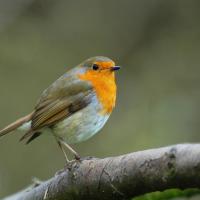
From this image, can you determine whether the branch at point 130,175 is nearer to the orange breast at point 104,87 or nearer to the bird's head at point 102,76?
the orange breast at point 104,87

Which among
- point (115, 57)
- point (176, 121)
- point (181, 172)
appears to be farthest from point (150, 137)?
point (181, 172)

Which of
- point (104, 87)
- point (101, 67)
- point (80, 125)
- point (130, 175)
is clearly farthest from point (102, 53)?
point (130, 175)

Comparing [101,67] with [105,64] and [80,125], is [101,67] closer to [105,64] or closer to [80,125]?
[105,64]

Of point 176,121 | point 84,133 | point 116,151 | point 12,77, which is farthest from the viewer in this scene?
point 12,77

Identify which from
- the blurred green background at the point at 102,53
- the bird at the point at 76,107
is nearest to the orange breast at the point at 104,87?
the bird at the point at 76,107

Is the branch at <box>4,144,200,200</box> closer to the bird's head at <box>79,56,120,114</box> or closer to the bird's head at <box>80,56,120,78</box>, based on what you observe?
the bird's head at <box>79,56,120,114</box>

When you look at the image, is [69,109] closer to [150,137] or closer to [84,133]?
[84,133]
